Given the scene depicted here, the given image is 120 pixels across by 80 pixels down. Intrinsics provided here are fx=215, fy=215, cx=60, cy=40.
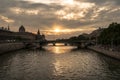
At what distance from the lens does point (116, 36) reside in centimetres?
8169

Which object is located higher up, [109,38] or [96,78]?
[109,38]

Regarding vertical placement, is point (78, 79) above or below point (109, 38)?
below

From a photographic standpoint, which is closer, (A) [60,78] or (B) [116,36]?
(A) [60,78]

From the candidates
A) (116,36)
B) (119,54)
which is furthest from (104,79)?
(116,36)

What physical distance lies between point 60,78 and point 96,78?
5.90 m

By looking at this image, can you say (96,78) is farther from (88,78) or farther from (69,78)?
(69,78)

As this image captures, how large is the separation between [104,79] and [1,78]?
16.7 metres

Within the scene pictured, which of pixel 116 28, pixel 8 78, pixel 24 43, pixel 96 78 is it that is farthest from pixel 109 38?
pixel 24 43

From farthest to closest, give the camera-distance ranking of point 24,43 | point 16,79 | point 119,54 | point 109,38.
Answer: point 24,43
point 109,38
point 119,54
point 16,79

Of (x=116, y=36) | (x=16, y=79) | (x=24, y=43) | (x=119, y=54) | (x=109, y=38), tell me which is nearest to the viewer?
(x=16, y=79)

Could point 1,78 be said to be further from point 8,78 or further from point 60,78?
point 60,78

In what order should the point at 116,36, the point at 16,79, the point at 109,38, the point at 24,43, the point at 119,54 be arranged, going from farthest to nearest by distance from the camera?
the point at 24,43 < the point at 109,38 < the point at 116,36 < the point at 119,54 < the point at 16,79

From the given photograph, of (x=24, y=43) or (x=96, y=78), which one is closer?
(x=96, y=78)

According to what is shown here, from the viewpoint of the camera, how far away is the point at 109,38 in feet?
294
